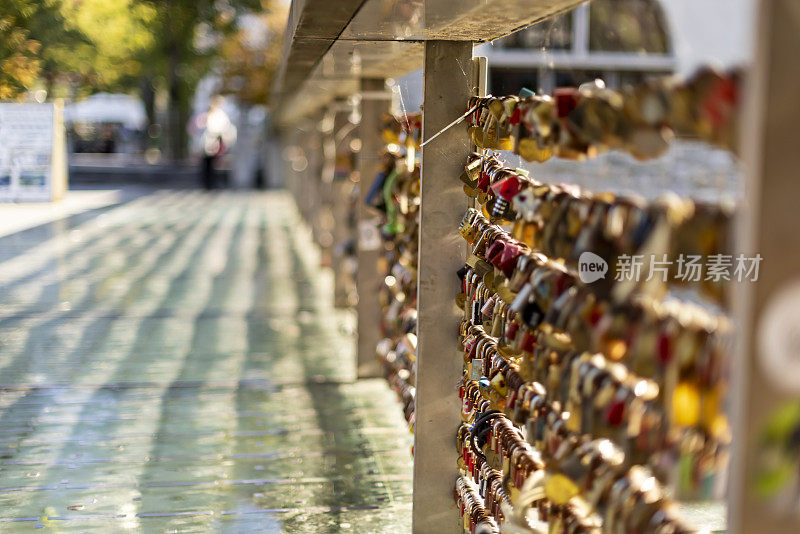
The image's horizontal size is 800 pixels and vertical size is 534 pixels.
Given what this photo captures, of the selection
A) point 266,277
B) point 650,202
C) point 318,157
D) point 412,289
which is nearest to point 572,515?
point 650,202

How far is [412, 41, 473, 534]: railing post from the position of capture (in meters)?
3.79

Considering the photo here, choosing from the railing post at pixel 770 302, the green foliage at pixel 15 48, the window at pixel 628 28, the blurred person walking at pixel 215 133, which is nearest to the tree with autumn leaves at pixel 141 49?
the green foliage at pixel 15 48

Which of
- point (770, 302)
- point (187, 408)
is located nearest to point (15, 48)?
point (187, 408)

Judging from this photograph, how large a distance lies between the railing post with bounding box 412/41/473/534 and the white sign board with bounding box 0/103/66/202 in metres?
5.65

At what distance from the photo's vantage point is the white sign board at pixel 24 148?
8529mm

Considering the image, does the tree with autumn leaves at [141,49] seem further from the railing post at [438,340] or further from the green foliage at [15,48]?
the railing post at [438,340]

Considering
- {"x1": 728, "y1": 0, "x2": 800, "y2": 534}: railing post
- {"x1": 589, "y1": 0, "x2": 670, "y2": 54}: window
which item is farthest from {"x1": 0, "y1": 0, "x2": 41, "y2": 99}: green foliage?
{"x1": 589, "y1": 0, "x2": 670, "y2": 54}: window

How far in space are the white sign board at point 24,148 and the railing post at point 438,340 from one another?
5654mm

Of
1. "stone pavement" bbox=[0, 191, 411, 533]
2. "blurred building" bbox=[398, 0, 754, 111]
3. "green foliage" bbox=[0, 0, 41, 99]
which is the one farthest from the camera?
"blurred building" bbox=[398, 0, 754, 111]

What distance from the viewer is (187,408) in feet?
19.4

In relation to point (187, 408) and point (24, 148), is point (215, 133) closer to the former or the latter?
point (24, 148)

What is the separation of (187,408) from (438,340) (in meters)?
2.54

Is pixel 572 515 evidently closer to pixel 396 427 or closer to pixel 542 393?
pixel 542 393

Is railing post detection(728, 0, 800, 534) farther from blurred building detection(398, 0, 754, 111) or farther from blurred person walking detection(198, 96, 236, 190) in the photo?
blurred person walking detection(198, 96, 236, 190)
